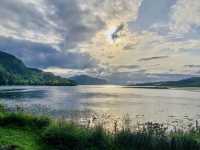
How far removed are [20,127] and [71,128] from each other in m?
3.87

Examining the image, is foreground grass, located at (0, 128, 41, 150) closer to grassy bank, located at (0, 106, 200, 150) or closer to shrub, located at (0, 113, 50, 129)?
grassy bank, located at (0, 106, 200, 150)

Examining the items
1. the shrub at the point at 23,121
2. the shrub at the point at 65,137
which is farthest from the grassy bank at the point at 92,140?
the shrub at the point at 23,121

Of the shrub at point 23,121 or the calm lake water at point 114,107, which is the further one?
the calm lake water at point 114,107

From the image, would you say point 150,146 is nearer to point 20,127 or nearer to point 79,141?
point 79,141

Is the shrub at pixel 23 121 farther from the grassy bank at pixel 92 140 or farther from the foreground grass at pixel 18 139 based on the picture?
the grassy bank at pixel 92 140

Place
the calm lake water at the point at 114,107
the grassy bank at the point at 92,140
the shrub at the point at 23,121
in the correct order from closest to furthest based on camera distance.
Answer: the grassy bank at the point at 92,140 < the shrub at the point at 23,121 < the calm lake water at the point at 114,107

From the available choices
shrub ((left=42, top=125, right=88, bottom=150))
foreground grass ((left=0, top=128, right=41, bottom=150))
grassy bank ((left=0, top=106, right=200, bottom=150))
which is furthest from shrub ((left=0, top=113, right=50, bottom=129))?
shrub ((left=42, top=125, right=88, bottom=150))

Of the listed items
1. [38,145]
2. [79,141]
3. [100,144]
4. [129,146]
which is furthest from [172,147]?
[38,145]

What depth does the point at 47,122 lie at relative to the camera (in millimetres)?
17891

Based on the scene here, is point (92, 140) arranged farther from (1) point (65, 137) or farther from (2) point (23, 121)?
(2) point (23, 121)

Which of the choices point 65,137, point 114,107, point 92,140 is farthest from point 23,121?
point 114,107

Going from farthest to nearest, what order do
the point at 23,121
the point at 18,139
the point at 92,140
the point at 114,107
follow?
the point at 114,107 → the point at 23,121 → the point at 92,140 → the point at 18,139

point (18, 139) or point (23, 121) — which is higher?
point (23, 121)

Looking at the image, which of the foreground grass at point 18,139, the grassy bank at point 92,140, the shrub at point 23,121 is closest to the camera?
the foreground grass at point 18,139
